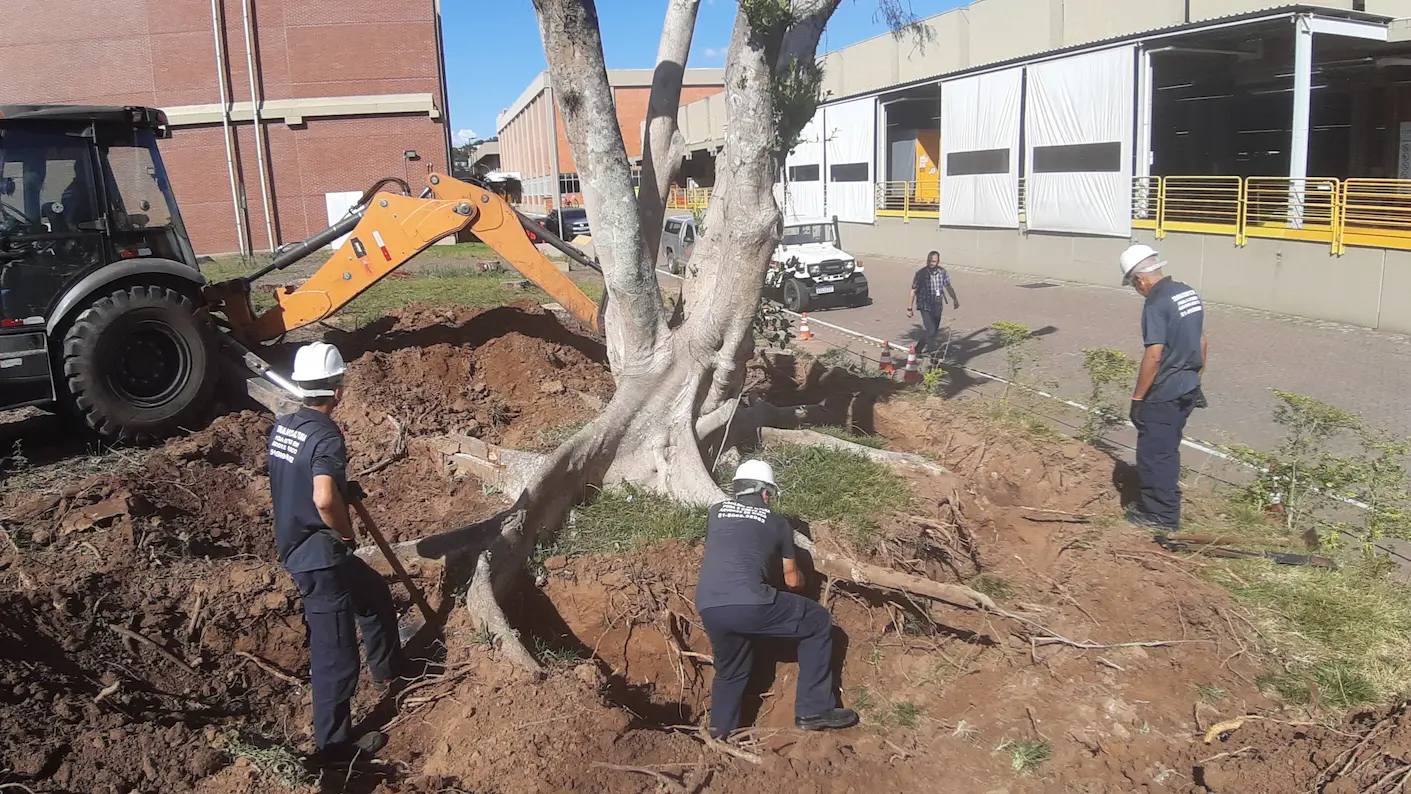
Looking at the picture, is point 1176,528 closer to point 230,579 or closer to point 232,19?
point 230,579

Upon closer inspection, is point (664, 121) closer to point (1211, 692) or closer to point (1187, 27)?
point (1211, 692)

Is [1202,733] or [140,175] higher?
[140,175]

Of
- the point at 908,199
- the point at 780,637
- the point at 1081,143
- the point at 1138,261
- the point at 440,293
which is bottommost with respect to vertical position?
the point at 780,637

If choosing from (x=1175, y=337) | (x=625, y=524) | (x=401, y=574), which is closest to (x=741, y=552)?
(x=625, y=524)

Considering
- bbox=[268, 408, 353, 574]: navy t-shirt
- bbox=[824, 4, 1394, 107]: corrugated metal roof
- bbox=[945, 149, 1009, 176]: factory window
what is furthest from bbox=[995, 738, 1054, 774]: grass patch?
bbox=[945, 149, 1009, 176]: factory window

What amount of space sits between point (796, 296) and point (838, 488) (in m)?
12.0

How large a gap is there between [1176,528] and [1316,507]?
0.99 metres

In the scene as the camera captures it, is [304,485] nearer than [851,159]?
Yes

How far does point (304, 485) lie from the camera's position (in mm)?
4578

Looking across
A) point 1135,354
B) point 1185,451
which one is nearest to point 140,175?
point 1185,451

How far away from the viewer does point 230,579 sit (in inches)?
218

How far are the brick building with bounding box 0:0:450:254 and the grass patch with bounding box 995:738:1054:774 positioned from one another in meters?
27.0

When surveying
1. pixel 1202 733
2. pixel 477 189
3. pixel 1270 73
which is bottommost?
pixel 1202 733

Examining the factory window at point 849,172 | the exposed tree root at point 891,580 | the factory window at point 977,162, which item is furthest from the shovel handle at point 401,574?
the factory window at point 849,172
